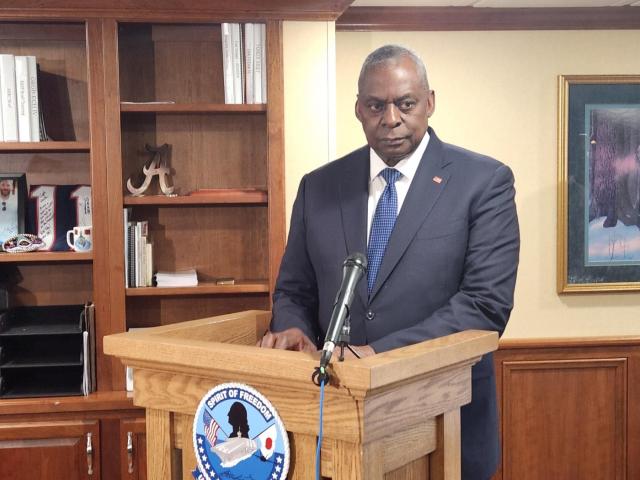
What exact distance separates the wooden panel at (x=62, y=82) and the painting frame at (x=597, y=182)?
2.10 metres

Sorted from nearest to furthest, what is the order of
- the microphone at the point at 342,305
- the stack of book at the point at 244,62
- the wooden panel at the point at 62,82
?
the microphone at the point at 342,305 → the stack of book at the point at 244,62 → the wooden panel at the point at 62,82

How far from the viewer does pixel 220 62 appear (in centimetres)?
360

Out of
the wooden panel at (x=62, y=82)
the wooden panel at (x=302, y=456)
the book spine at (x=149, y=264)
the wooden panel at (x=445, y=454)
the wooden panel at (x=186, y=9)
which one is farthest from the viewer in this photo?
the wooden panel at (x=62, y=82)

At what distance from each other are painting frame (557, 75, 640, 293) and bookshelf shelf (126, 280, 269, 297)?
1.49m

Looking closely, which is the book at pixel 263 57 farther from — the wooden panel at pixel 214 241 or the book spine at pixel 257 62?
the wooden panel at pixel 214 241

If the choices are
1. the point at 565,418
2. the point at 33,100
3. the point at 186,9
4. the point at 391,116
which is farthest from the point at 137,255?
the point at 565,418

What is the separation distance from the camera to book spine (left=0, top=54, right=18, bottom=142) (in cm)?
328

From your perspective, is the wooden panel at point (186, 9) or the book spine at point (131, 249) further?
the book spine at point (131, 249)

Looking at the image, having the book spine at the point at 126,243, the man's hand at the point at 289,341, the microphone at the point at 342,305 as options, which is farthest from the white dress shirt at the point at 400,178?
the book spine at the point at 126,243

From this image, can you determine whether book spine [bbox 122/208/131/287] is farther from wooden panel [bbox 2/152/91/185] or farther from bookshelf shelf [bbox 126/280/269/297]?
wooden panel [bbox 2/152/91/185]

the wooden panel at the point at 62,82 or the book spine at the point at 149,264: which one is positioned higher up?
the wooden panel at the point at 62,82

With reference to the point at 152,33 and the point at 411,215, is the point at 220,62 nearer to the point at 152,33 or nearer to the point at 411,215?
the point at 152,33

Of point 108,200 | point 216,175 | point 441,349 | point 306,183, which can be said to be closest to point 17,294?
point 108,200

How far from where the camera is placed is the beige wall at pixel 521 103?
396cm
